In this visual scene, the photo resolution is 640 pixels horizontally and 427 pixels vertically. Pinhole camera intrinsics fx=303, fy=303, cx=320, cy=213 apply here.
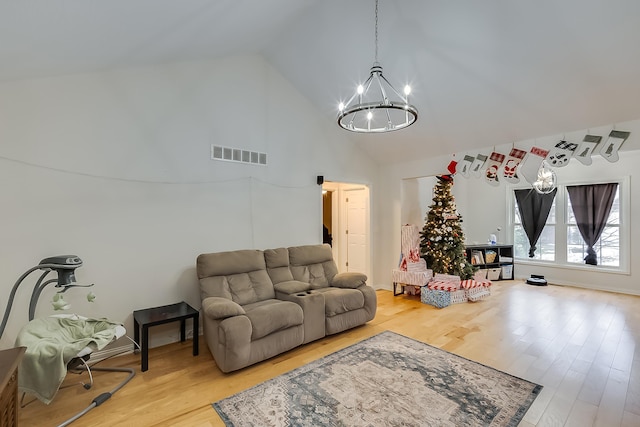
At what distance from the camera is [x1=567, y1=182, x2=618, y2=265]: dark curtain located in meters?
5.86

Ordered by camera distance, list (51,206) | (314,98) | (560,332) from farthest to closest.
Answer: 1. (314,98)
2. (560,332)
3. (51,206)

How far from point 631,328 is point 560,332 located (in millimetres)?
987

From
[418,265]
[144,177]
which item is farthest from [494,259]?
[144,177]

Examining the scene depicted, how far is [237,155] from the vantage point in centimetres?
400

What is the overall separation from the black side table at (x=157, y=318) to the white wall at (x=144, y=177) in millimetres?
178

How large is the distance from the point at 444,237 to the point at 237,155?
3684 millimetres

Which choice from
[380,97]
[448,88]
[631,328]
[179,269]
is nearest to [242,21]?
[380,97]

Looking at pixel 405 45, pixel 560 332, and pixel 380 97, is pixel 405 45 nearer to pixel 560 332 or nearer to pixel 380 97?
pixel 380 97

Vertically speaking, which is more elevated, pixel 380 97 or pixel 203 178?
pixel 380 97

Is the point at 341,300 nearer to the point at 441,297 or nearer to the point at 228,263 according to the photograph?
the point at 228,263

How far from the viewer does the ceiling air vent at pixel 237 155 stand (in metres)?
3.83

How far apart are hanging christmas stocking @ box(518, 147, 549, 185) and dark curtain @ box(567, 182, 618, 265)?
123 inches

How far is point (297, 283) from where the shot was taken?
372cm

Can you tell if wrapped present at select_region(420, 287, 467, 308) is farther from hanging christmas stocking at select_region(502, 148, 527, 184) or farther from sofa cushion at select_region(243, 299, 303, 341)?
sofa cushion at select_region(243, 299, 303, 341)
